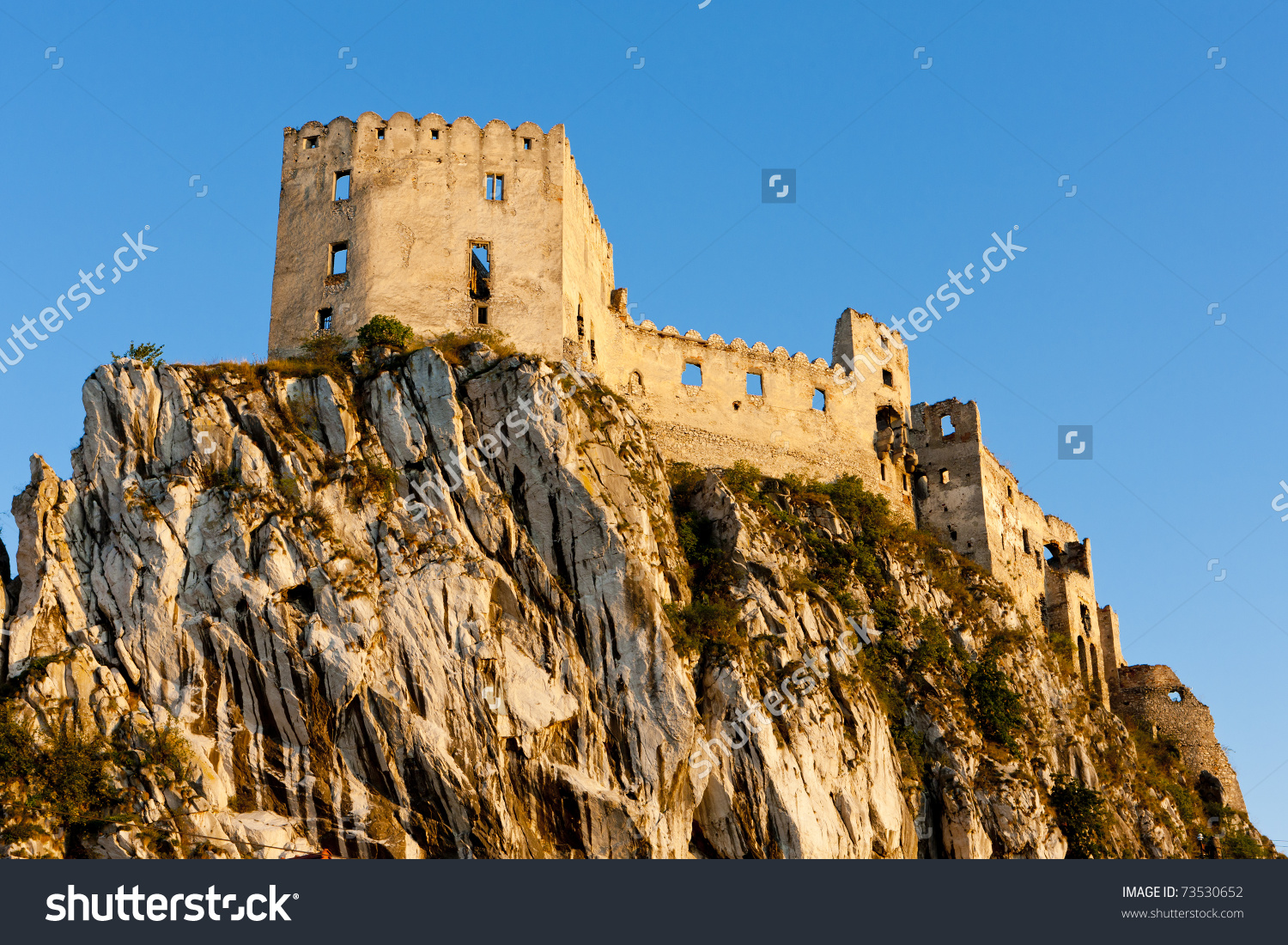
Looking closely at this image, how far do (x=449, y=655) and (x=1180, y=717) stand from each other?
3634 centimetres

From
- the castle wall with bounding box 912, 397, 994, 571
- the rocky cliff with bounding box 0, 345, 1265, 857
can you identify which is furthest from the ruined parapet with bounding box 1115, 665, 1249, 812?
the rocky cliff with bounding box 0, 345, 1265, 857

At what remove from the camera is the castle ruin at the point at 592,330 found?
50.7 metres

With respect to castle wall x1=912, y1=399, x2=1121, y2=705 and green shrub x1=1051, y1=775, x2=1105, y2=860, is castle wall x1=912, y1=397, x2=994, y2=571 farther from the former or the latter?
green shrub x1=1051, y1=775, x2=1105, y2=860

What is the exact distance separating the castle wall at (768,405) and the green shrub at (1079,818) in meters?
13.5

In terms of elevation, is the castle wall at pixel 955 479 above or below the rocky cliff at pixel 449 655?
above

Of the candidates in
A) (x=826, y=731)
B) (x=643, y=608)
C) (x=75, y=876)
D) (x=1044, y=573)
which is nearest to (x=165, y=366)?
(x=643, y=608)

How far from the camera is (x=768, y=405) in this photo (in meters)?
58.2

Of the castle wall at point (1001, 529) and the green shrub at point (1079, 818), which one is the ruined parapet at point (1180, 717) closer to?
the castle wall at point (1001, 529)

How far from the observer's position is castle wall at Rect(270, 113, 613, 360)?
50.3 m

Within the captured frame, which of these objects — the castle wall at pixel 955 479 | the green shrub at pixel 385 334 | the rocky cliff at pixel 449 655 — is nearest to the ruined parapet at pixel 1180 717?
the castle wall at pixel 955 479

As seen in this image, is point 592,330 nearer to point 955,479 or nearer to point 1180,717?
point 955,479

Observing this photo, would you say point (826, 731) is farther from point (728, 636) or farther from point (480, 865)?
point (480, 865)

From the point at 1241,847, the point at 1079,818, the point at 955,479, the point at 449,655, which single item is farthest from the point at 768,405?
the point at 1241,847

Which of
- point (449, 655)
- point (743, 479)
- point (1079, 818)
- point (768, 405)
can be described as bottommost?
point (1079, 818)
